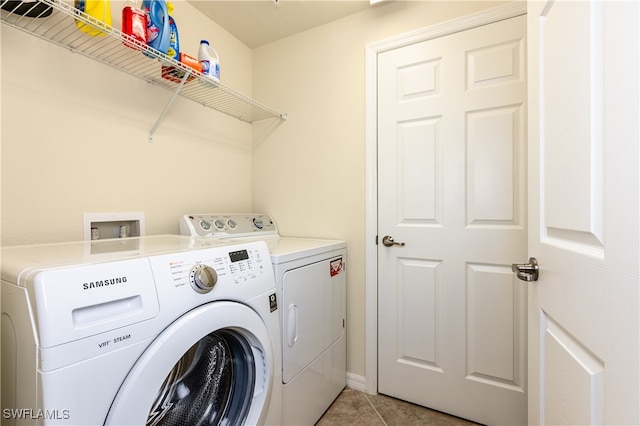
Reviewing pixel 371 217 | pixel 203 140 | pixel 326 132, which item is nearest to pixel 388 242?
pixel 371 217

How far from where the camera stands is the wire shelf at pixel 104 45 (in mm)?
1039

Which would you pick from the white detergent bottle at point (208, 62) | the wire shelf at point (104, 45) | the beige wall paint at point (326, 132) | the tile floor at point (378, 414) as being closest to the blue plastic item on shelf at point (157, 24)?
the wire shelf at point (104, 45)

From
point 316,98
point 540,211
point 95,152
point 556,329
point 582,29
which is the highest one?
point 316,98

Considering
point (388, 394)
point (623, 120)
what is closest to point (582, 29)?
point (623, 120)

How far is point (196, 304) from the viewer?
80 cm

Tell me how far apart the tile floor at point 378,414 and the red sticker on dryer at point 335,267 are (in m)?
0.75

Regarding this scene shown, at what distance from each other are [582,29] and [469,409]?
1728 millimetres

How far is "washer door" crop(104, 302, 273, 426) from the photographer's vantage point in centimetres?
77

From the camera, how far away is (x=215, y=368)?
1.01 metres

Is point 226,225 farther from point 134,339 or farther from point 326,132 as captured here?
point 134,339

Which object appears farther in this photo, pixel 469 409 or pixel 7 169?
pixel 469 409

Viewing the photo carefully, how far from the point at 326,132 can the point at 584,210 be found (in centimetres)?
152

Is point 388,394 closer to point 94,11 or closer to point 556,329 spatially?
point 556,329

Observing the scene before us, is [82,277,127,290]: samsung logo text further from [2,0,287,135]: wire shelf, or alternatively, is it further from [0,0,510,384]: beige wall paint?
[2,0,287,135]: wire shelf
